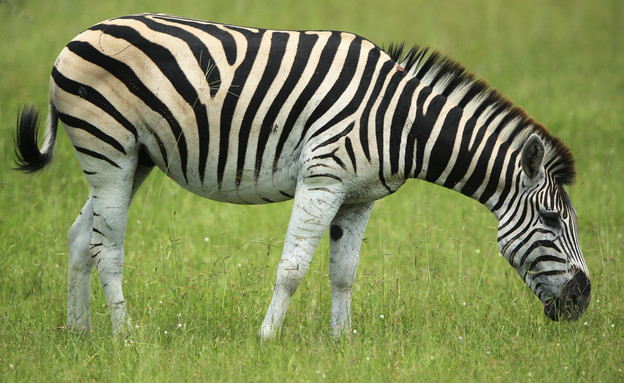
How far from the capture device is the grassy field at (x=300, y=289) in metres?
4.84

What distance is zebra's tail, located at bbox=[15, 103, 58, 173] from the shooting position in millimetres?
5367

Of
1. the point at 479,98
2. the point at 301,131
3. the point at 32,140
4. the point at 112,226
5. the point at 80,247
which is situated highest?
the point at 479,98

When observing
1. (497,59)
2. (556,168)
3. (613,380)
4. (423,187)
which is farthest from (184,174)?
(497,59)

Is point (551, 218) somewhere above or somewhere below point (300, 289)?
above

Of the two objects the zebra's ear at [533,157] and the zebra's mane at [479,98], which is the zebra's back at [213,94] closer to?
the zebra's mane at [479,98]

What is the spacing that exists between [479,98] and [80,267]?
11.5ft

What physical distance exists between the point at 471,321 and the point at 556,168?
57.7 inches

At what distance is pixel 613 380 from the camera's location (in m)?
4.74

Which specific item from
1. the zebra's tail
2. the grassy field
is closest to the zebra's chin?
the grassy field

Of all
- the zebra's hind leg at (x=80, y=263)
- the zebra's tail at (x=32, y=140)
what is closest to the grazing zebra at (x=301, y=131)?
the zebra's tail at (x=32, y=140)

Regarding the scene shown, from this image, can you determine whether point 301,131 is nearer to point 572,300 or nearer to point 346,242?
point 346,242

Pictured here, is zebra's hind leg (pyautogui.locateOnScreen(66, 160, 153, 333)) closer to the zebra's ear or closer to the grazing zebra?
the grazing zebra

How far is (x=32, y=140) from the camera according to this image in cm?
540

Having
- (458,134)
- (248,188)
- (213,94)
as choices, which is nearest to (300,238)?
(248,188)
